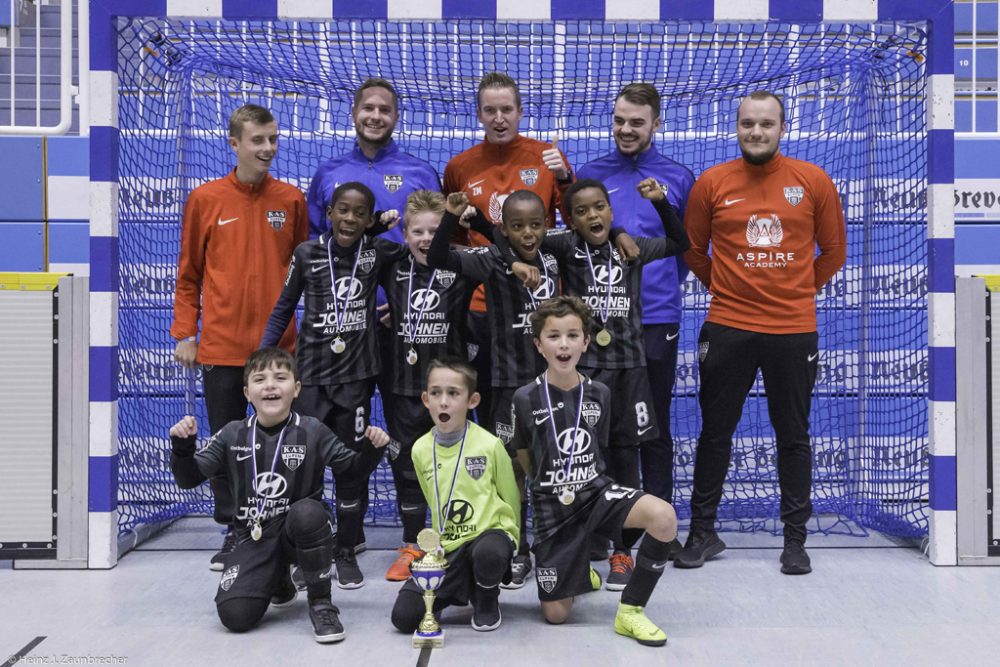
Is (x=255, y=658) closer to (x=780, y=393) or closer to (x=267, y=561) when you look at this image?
(x=267, y=561)

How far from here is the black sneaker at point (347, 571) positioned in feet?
12.3

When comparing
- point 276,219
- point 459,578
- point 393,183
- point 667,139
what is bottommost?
point 459,578

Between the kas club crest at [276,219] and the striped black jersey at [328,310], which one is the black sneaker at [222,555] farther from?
the kas club crest at [276,219]

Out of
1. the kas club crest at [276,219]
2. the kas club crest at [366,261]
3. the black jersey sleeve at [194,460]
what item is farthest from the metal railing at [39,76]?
the black jersey sleeve at [194,460]

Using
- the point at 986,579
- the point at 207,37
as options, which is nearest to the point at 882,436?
the point at 986,579

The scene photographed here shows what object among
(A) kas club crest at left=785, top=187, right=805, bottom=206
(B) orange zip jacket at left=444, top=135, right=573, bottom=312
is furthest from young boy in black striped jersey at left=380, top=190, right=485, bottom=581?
(A) kas club crest at left=785, top=187, right=805, bottom=206

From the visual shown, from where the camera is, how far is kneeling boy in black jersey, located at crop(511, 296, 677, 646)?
10.7 ft

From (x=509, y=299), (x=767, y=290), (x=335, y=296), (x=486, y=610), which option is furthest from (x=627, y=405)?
(x=335, y=296)

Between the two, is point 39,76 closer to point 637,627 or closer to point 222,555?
point 222,555

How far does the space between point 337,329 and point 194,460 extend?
29.7 inches

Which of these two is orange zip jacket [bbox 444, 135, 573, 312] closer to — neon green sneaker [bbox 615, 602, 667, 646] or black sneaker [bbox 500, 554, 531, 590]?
black sneaker [bbox 500, 554, 531, 590]

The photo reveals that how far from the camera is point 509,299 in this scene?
374 centimetres

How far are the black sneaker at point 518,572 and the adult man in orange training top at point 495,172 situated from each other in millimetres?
537

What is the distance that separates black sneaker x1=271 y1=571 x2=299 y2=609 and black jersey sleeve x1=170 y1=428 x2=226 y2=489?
440 mm
